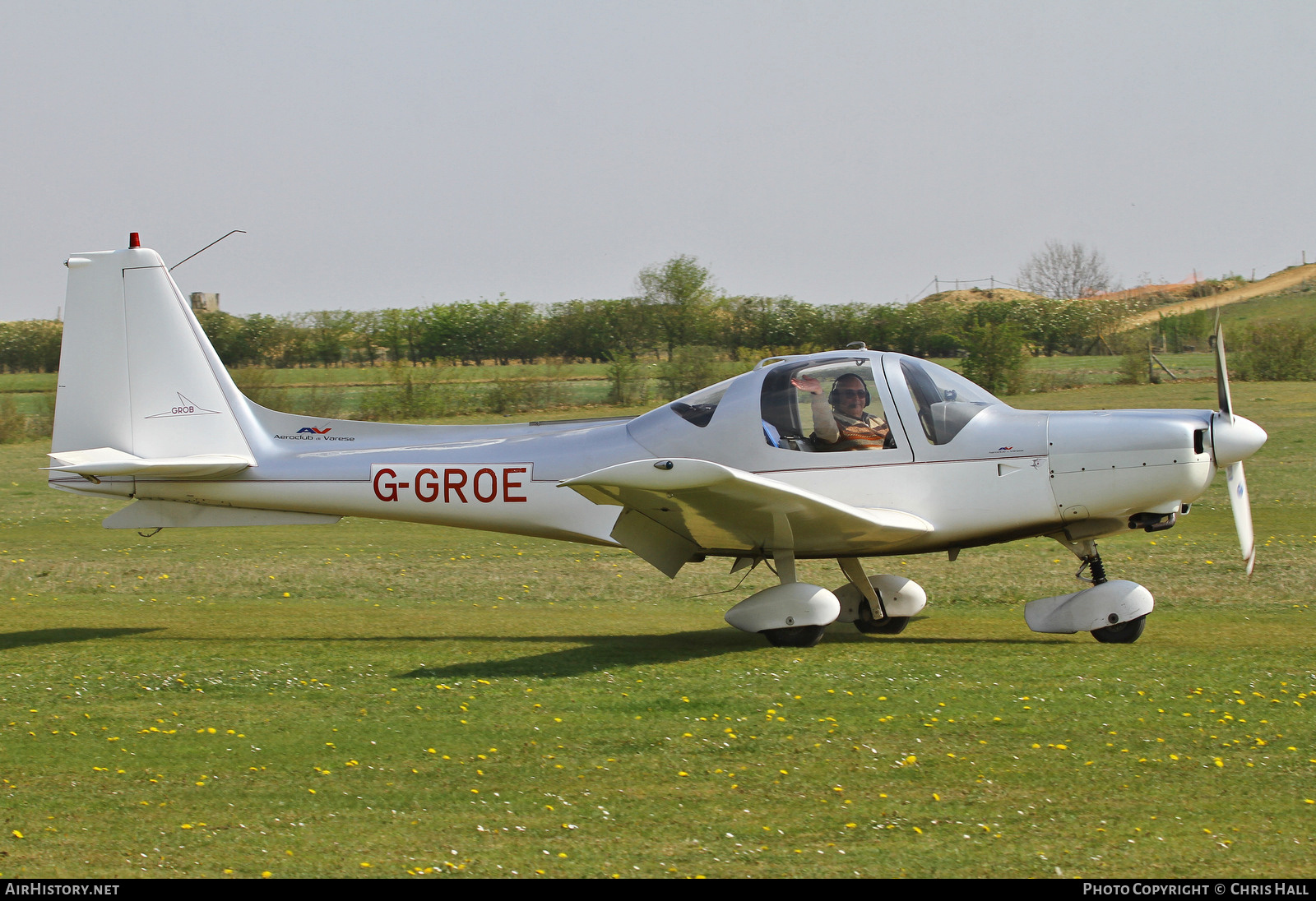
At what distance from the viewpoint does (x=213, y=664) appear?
8594mm

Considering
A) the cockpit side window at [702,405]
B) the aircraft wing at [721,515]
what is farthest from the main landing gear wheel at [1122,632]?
the cockpit side window at [702,405]

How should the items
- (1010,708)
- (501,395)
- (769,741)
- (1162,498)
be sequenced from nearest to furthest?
(769,741), (1010,708), (1162,498), (501,395)

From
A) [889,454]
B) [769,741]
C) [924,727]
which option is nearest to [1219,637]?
[889,454]

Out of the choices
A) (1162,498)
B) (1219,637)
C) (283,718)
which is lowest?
(1219,637)

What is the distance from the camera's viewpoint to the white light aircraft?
841 centimetres

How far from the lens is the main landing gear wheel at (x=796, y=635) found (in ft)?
28.9

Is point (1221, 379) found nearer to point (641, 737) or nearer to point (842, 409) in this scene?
point (842, 409)

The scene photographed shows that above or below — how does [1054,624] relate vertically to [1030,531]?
below

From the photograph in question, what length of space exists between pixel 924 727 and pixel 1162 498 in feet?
10.4

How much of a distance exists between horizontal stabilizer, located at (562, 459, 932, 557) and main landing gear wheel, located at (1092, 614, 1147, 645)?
1553 millimetres

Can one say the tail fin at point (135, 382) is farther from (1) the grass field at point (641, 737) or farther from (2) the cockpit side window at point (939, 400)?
(2) the cockpit side window at point (939, 400)

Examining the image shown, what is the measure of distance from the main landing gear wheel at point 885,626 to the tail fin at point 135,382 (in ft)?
18.0

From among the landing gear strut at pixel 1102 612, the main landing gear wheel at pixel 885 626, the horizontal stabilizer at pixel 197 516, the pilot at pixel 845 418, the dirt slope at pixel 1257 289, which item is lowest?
the main landing gear wheel at pixel 885 626

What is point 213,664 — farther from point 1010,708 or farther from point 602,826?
point 1010,708
